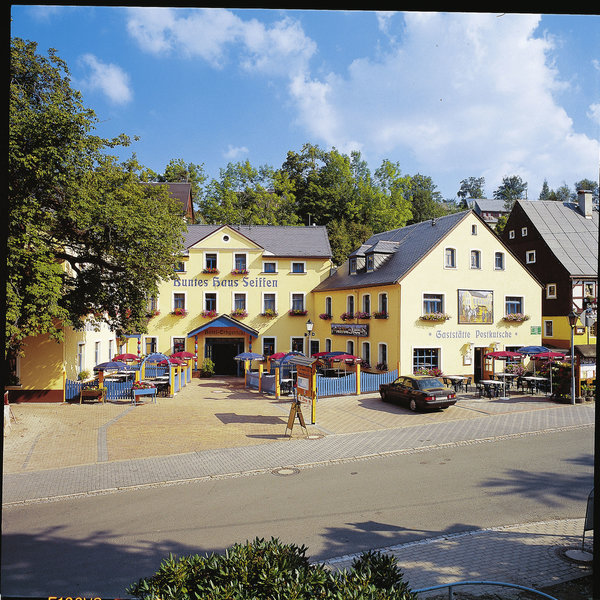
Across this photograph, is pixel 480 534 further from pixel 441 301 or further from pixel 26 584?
pixel 441 301

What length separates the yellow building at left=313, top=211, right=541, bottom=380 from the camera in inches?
992

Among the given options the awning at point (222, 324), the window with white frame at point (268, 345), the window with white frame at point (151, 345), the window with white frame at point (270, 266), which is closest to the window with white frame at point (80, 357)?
the window with white frame at point (151, 345)

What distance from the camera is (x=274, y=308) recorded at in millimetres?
34344

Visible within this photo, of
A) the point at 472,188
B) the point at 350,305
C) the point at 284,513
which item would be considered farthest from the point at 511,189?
the point at 284,513

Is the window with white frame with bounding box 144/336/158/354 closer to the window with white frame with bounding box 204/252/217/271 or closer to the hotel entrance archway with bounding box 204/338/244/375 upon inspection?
the hotel entrance archway with bounding box 204/338/244/375

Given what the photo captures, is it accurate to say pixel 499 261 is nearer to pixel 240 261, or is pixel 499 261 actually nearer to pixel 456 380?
pixel 456 380

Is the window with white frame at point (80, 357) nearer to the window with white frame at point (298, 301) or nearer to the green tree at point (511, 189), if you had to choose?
the window with white frame at point (298, 301)

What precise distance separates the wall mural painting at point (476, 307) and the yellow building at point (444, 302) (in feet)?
0.18

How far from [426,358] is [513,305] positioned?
22.2 feet

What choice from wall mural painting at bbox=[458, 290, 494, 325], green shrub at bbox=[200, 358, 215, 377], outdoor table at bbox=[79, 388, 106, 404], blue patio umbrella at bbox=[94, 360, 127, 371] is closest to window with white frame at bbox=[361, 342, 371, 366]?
wall mural painting at bbox=[458, 290, 494, 325]

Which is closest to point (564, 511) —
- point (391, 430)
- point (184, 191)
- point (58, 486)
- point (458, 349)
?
point (391, 430)

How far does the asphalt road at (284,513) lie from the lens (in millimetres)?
6871

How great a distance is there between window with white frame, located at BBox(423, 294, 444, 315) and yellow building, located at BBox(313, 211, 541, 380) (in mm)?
54

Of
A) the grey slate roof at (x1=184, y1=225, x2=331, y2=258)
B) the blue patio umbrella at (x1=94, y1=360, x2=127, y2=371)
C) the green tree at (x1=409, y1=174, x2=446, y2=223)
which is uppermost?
the green tree at (x1=409, y1=174, x2=446, y2=223)
